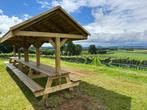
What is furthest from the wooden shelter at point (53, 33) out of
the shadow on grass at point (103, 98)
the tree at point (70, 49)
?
the tree at point (70, 49)

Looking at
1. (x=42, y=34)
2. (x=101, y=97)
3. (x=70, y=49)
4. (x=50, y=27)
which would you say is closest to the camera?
(x=42, y=34)

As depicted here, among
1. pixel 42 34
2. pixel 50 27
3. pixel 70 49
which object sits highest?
pixel 50 27

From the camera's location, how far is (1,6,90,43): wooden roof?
20.3 ft

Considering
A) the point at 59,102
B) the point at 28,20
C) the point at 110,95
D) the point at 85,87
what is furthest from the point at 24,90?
the point at 110,95

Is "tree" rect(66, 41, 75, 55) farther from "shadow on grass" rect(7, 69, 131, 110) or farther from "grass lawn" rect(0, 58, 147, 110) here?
"shadow on grass" rect(7, 69, 131, 110)

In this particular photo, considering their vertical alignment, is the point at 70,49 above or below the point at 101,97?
above

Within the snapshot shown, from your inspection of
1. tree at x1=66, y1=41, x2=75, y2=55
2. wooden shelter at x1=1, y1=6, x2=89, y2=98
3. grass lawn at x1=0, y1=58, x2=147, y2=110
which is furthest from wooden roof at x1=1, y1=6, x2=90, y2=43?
tree at x1=66, y1=41, x2=75, y2=55

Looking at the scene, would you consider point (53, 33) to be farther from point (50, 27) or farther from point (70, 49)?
point (70, 49)

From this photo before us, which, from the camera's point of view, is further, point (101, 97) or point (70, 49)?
point (70, 49)

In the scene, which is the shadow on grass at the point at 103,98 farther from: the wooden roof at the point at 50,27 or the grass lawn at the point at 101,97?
the wooden roof at the point at 50,27

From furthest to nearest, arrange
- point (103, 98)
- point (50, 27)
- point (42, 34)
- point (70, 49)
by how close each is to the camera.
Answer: point (70, 49) < point (50, 27) < point (103, 98) < point (42, 34)

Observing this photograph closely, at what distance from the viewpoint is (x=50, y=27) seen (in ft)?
25.7

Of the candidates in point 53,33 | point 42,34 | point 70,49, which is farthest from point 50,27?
point 70,49

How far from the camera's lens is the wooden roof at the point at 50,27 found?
6180mm
